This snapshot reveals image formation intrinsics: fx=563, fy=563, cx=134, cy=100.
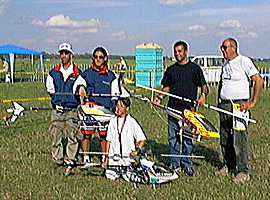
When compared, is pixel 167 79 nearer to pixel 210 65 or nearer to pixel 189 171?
pixel 189 171

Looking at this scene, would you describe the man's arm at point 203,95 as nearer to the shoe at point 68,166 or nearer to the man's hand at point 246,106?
the man's hand at point 246,106

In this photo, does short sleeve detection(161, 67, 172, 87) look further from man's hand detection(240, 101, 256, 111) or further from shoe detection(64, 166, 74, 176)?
shoe detection(64, 166, 74, 176)

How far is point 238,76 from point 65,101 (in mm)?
2488

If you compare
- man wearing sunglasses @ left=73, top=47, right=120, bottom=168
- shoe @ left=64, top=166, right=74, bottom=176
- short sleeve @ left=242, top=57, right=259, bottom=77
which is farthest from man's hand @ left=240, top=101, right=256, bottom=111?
shoe @ left=64, top=166, right=74, bottom=176

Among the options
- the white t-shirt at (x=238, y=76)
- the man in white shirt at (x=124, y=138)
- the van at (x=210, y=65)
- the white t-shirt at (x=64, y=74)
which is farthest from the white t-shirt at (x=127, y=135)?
the van at (x=210, y=65)

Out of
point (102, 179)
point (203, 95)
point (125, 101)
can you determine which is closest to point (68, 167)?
point (102, 179)

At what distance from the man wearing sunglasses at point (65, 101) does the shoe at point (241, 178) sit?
2365 millimetres

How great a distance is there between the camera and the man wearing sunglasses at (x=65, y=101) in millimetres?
8094

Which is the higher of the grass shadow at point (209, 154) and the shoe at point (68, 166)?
the shoe at point (68, 166)

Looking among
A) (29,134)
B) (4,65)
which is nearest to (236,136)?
(29,134)

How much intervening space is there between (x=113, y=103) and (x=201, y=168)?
168cm

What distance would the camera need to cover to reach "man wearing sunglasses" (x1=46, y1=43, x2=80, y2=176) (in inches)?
319

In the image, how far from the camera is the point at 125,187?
7.36 metres

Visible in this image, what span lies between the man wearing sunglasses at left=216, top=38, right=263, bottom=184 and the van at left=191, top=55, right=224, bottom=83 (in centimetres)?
2573
